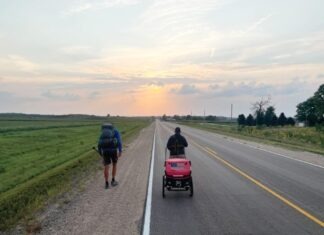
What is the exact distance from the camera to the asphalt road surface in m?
8.66

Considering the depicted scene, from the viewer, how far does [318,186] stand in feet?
45.8

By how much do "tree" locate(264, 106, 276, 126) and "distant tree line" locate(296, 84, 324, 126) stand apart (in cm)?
927

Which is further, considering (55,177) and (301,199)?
(55,177)

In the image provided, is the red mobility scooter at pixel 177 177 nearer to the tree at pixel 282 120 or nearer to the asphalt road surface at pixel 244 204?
the asphalt road surface at pixel 244 204

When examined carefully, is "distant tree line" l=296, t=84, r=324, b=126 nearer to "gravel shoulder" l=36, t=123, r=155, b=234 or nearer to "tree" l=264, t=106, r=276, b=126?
"tree" l=264, t=106, r=276, b=126

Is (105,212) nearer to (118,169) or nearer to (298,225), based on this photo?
(298,225)

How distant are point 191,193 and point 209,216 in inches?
106

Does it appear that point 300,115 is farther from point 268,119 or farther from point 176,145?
point 176,145

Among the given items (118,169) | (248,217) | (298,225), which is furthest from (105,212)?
(118,169)

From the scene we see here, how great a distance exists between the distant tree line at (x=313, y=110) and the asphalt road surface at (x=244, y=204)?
9329cm

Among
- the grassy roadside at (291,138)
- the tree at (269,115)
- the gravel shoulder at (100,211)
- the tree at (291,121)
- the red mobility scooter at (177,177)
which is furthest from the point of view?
the tree at (269,115)

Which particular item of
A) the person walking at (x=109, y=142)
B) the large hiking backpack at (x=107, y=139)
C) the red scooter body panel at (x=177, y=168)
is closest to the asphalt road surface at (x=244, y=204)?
the red scooter body panel at (x=177, y=168)

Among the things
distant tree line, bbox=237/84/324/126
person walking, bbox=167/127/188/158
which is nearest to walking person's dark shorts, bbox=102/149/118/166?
person walking, bbox=167/127/188/158

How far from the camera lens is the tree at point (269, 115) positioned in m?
124
